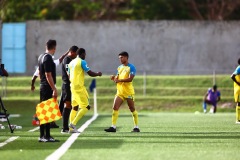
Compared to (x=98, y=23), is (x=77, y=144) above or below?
below

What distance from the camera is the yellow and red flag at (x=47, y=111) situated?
1791 cm

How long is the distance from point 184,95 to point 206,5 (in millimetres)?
20694

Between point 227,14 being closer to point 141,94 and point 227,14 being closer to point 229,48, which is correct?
point 229,48

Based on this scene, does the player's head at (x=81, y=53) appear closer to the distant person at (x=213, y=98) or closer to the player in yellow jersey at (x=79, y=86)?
the player in yellow jersey at (x=79, y=86)

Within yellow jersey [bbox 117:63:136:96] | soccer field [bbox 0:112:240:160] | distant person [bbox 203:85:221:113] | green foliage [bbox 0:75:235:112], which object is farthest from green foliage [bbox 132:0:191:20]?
yellow jersey [bbox 117:63:136:96]

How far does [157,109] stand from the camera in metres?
41.9

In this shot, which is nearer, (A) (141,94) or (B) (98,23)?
(A) (141,94)

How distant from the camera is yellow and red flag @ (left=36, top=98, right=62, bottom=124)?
17906mm

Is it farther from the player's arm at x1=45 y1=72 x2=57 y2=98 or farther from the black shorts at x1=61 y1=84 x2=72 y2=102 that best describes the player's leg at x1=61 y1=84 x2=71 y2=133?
the player's arm at x1=45 y1=72 x2=57 y2=98

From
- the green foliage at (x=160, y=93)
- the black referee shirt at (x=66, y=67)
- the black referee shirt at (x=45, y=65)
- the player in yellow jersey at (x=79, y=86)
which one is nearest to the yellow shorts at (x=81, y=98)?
the player in yellow jersey at (x=79, y=86)

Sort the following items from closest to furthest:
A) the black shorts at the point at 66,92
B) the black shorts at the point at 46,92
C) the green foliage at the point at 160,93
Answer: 1. the black shorts at the point at 46,92
2. the black shorts at the point at 66,92
3. the green foliage at the point at 160,93

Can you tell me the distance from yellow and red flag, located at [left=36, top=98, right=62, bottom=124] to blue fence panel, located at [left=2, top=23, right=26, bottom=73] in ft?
110

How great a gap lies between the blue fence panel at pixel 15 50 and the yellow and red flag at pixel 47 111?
33428 millimetres

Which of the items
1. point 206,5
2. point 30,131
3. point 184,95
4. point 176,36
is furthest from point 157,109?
point 206,5
